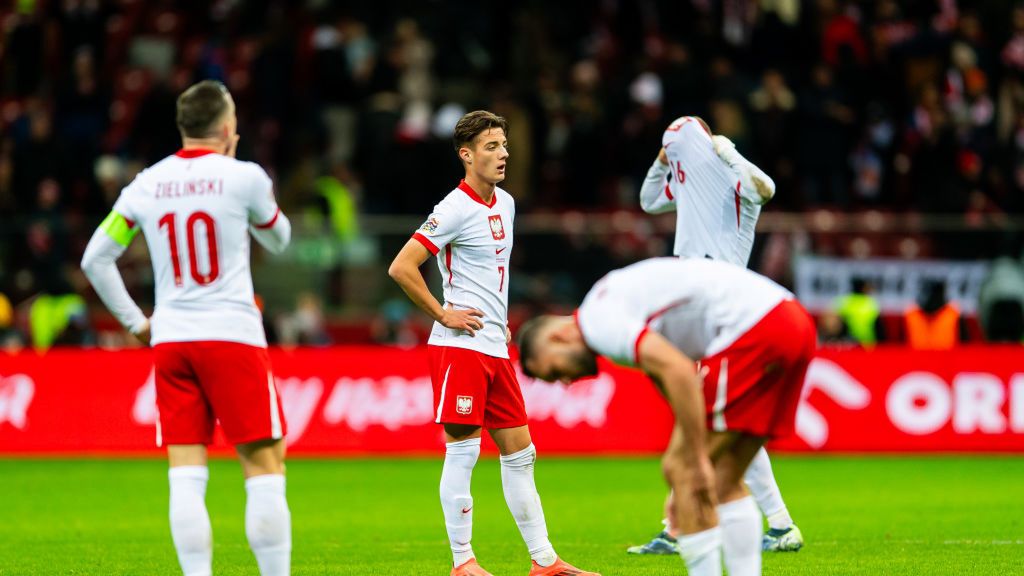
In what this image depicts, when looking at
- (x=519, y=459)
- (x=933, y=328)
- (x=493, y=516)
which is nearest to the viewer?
(x=519, y=459)

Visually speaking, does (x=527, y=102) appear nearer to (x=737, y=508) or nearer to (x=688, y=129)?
(x=688, y=129)

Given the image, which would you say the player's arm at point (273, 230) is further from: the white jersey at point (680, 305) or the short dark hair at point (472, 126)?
the short dark hair at point (472, 126)

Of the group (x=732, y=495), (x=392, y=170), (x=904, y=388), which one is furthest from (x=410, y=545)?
(x=392, y=170)

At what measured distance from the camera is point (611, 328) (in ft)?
19.0

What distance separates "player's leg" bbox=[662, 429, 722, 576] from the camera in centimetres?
605

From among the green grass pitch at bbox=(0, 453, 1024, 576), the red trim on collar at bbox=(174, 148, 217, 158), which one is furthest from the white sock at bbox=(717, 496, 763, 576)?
the red trim on collar at bbox=(174, 148, 217, 158)

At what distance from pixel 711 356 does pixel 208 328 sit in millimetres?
2191

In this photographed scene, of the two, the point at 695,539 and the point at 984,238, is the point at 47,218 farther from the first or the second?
the point at 695,539

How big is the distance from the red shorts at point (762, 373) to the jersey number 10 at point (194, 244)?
219cm

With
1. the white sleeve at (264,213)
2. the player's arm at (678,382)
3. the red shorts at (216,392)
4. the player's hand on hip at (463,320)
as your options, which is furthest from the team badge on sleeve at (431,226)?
the player's arm at (678,382)

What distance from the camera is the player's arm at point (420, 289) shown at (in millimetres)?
8188

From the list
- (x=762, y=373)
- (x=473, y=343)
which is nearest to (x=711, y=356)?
(x=762, y=373)

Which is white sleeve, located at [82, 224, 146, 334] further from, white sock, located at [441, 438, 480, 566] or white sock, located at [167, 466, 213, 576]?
white sock, located at [441, 438, 480, 566]

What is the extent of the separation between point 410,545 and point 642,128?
11980 mm
